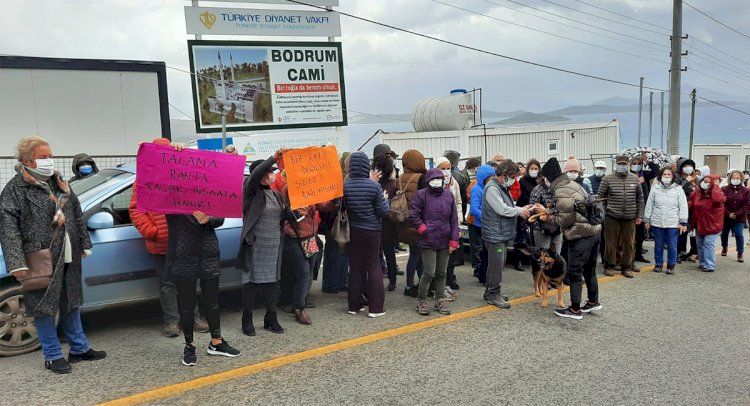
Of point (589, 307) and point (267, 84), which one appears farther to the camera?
point (267, 84)

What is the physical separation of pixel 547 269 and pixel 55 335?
16.7 ft

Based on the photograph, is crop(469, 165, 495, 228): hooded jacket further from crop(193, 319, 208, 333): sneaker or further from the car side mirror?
the car side mirror

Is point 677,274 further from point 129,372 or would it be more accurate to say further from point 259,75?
point 259,75

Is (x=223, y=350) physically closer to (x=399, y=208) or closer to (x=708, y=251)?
(x=399, y=208)

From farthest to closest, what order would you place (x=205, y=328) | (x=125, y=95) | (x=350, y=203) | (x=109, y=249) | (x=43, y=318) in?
(x=125, y=95)
(x=350, y=203)
(x=205, y=328)
(x=109, y=249)
(x=43, y=318)

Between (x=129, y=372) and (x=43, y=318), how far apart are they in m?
0.82

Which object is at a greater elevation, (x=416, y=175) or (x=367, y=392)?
(x=416, y=175)

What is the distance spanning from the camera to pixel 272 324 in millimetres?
5660

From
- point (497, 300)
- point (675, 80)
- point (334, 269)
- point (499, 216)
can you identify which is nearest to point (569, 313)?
point (497, 300)

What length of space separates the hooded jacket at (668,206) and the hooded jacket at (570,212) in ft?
10.1

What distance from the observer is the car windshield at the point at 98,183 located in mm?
5512

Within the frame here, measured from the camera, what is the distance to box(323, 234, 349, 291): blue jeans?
7.28 meters

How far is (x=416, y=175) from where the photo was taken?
684cm

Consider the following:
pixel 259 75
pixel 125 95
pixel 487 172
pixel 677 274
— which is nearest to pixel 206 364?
pixel 487 172
